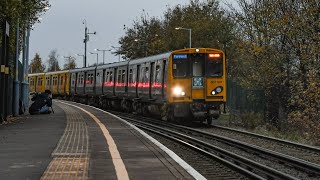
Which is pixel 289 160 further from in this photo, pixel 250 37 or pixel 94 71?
pixel 94 71

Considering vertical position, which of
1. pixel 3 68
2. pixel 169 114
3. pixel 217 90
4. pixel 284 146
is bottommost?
Result: pixel 284 146

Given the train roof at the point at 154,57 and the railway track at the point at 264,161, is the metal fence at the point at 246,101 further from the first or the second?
the railway track at the point at 264,161

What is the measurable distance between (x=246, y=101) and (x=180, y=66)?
Result: 9491 millimetres

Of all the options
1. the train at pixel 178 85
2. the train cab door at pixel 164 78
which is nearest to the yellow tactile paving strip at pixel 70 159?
the train at pixel 178 85

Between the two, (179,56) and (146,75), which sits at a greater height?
(179,56)

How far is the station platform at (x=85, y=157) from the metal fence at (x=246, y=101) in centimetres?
1500

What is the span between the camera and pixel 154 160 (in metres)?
10.4

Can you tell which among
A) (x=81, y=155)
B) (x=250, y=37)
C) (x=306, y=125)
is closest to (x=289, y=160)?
(x=81, y=155)

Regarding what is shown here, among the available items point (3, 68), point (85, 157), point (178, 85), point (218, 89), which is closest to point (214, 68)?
point (218, 89)

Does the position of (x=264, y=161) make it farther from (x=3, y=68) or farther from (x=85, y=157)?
(x=3, y=68)

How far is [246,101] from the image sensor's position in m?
31.4

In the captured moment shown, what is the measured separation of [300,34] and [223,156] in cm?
1098

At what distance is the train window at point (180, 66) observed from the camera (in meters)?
23.0

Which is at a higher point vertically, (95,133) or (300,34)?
(300,34)
